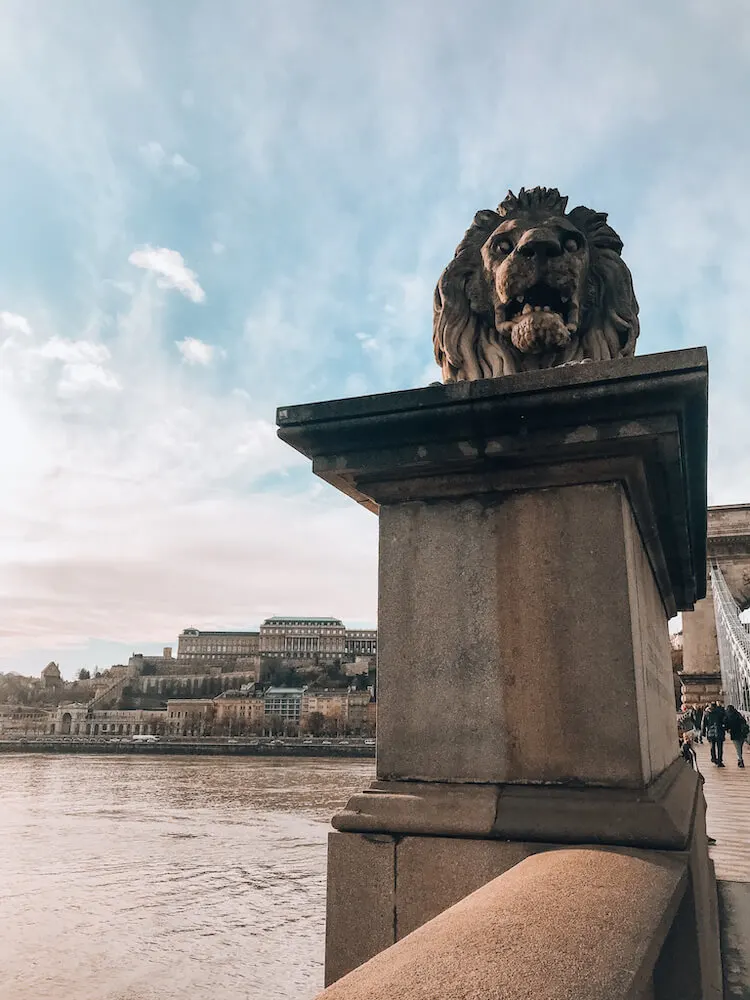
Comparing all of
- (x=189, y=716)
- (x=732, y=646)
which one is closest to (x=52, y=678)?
(x=189, y=716)

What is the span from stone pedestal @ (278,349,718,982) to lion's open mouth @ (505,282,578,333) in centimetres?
66

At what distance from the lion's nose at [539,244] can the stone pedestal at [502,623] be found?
29.5 inches

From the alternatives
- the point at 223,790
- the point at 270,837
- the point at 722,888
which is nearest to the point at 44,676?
the point at 223,790

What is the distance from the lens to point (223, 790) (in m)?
30.9

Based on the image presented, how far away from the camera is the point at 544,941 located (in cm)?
121

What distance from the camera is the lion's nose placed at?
Result: 9.38ft

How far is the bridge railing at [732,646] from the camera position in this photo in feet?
77.7

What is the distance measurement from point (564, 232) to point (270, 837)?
1330 centimetres

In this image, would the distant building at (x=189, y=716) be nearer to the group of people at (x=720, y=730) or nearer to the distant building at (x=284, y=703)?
the distant building at (x=284, y=703)

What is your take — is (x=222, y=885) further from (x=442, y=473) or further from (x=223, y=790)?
(x=223, y=790)

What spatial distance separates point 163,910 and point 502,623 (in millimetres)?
6168

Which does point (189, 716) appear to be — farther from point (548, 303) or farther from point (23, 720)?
point (548, 303)

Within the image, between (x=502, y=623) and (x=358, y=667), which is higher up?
(x=358, y=667)

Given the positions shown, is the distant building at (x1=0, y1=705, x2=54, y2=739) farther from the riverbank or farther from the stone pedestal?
the stone pedestal
